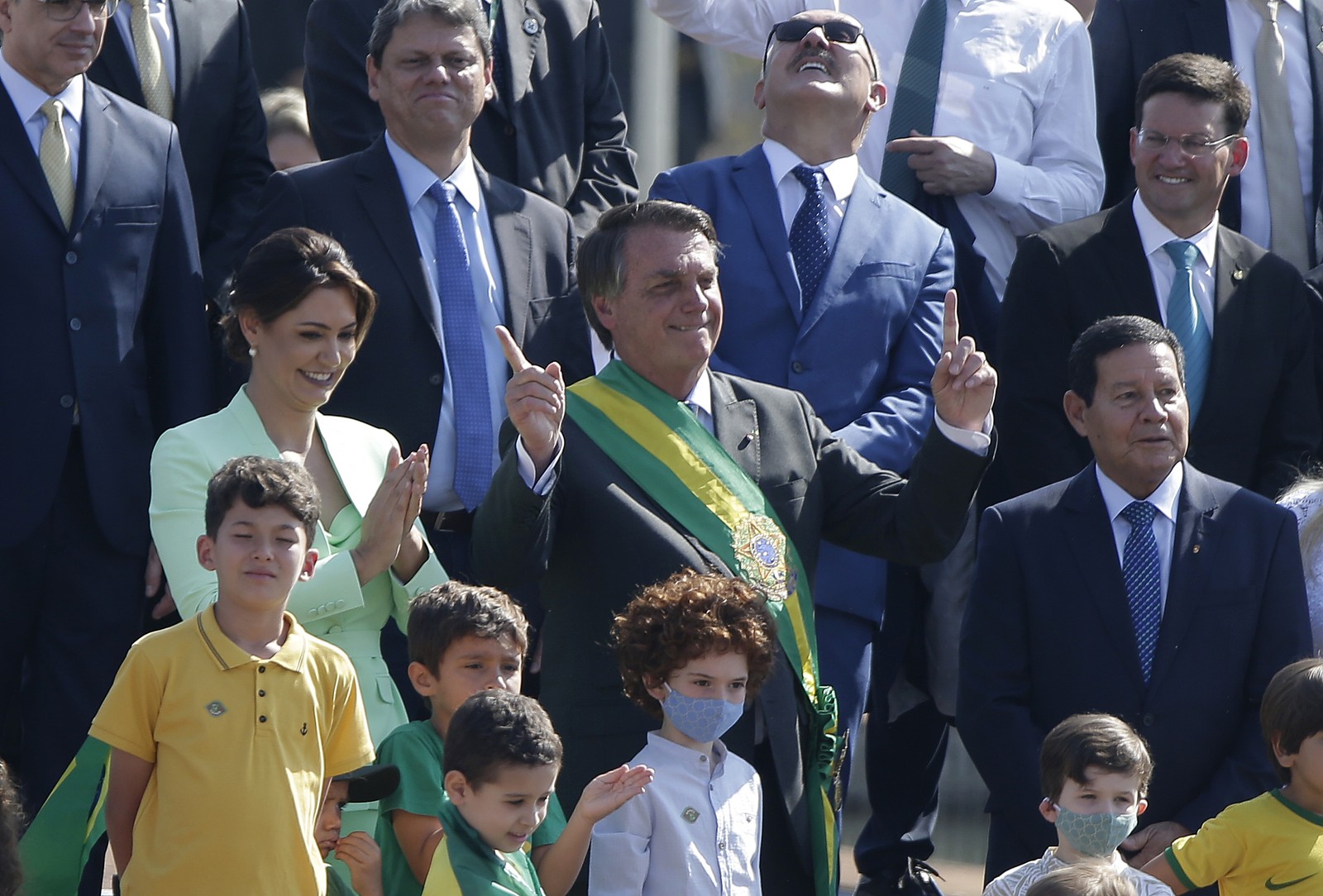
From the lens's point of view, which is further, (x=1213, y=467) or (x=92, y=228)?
(x=1213, y=467)

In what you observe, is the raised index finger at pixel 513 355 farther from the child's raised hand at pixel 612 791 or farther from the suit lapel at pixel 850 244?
the suit lapel at pixel 850 244

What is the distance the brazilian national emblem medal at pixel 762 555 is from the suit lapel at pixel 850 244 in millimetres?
1022

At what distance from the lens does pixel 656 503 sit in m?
4.46

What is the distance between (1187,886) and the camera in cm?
453

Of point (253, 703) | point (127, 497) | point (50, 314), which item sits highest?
point (50, 314)

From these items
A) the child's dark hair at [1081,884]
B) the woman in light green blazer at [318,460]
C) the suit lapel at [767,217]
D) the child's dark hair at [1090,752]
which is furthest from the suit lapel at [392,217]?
the child's dark hair at [1081,884]

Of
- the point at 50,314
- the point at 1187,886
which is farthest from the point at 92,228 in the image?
the point at 1187,886

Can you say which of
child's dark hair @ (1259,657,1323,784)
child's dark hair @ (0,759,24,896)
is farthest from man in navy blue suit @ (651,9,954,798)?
child's dark hair @ (0,759,24,896)

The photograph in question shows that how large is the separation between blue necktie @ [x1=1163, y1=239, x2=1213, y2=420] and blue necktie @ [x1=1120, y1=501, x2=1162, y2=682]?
2.55ft

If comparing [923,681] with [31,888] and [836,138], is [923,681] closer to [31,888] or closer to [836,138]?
[836,138]

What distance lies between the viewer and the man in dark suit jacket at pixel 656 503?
13.9ft

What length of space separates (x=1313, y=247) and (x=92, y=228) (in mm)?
3865

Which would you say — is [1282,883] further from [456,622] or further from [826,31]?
[826,31]

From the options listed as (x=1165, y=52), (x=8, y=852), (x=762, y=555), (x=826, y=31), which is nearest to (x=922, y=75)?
(x=826, y=31)
